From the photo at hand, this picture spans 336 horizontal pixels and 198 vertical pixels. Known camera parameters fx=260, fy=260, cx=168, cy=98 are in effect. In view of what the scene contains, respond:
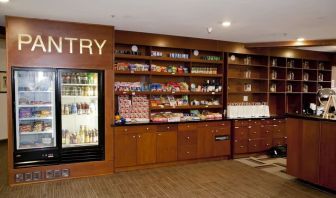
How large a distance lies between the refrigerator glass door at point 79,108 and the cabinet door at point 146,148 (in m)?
0.84

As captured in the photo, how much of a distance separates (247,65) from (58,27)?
4.62 metres

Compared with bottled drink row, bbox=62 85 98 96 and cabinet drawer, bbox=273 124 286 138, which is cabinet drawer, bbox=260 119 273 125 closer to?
cabinet drawer, bbox=273 124 286 138

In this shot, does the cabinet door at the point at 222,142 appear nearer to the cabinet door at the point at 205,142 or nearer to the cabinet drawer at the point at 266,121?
the cabinet door at the point at 205,142

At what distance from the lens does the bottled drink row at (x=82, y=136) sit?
15.7 feet

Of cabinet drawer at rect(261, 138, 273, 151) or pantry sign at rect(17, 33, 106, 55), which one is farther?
cabinet drawer at rect(261, 138, 273, 151)

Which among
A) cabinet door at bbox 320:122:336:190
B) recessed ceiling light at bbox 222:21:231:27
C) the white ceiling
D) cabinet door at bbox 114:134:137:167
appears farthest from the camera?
cabinet door at bbox 114:134:137:167

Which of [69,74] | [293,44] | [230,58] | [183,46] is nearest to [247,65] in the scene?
[230,58]

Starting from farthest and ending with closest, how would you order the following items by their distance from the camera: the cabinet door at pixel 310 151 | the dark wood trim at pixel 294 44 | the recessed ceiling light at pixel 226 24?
the dark wood trim at pixel 294 44, the recessed ceiling light at pixel 226 24, the cabinet door at pixel 310 151

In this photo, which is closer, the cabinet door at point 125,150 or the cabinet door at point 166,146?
the cabinet door at point 125,150

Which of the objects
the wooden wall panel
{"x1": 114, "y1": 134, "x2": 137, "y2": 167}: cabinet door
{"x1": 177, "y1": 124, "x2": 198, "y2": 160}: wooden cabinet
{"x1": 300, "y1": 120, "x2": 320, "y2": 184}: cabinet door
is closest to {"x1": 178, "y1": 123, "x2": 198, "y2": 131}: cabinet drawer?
{"x1": 177, "y1": 124, "x2": 198, "y2": 160}: wooden cabinet

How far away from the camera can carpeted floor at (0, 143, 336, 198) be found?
403cm

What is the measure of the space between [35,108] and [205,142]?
3509 mm

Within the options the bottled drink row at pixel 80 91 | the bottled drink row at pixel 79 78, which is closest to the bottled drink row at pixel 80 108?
the bottled drink row at pixel 80 91

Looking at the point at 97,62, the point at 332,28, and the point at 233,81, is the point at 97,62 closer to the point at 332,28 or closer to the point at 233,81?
the point at 233,81
